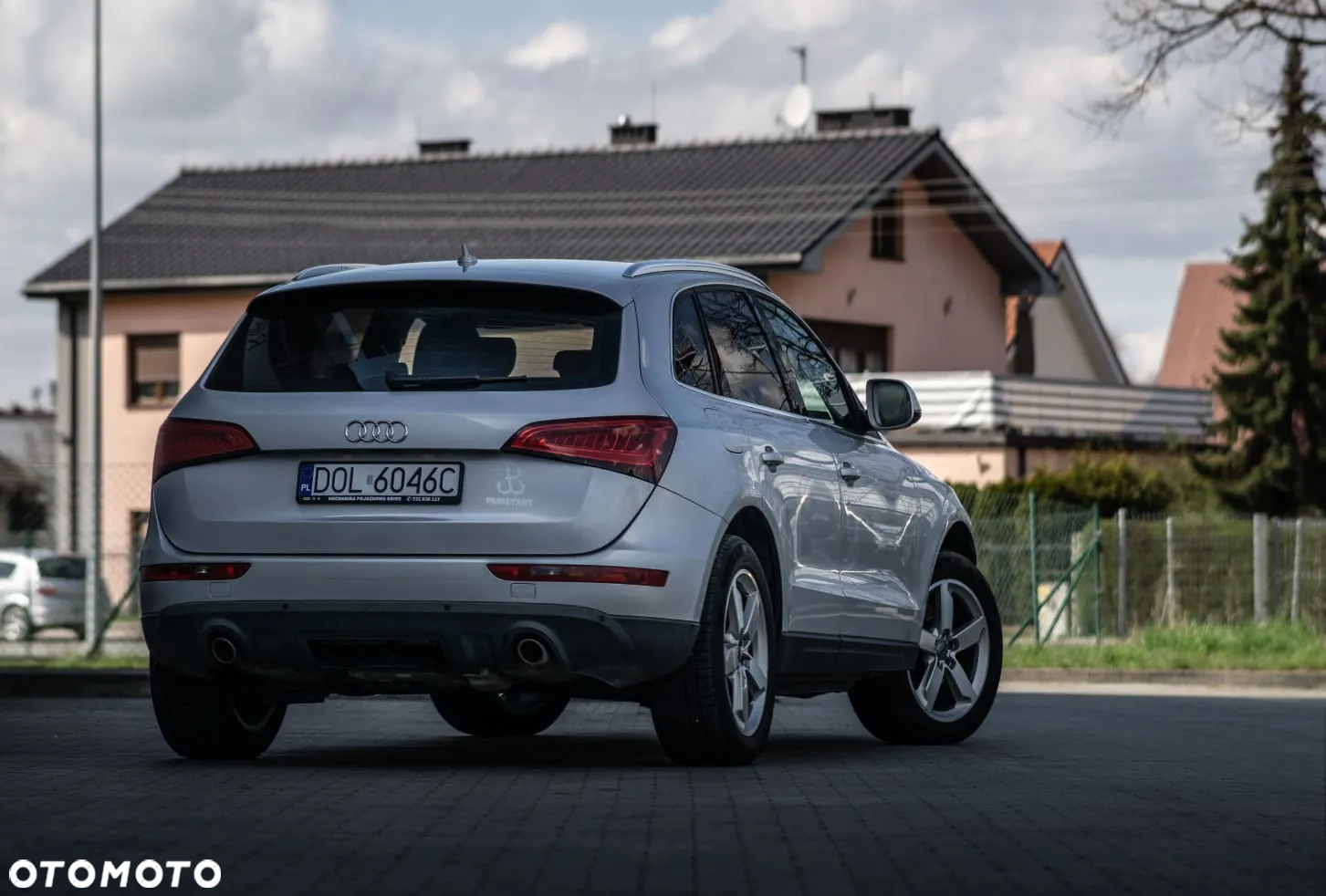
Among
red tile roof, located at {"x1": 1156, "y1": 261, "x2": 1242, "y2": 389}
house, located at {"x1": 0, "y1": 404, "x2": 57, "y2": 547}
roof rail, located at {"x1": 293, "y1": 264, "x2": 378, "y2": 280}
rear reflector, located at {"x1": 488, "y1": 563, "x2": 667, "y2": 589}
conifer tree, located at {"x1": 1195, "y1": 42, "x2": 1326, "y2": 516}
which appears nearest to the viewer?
rear reflector, located at {"x1": 488, "y1": 563, "x2": 667, "y2": 589}

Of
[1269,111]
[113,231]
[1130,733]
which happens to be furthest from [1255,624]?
[113,231]

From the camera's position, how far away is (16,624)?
98.0 ft

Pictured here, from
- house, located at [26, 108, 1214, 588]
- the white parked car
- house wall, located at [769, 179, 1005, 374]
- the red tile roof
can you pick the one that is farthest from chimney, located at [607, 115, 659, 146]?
the red tile roof

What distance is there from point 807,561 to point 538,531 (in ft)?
5.29

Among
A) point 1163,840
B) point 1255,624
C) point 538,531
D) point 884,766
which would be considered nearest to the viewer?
point 1163,840

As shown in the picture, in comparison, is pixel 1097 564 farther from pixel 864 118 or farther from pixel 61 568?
pixel 864 118

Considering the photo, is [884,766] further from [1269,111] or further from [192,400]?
[1269,111]

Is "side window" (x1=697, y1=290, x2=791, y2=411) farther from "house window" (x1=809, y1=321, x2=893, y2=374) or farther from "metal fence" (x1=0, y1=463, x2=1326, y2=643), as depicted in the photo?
"house window" (x1=809, y1=321, x2=893, y2=374)

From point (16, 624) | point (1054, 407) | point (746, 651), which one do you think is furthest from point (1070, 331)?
point (746, 651)

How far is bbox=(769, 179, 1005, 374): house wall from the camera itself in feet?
145

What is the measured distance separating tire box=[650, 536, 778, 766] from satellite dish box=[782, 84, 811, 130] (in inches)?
1660

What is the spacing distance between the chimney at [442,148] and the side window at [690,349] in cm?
4297

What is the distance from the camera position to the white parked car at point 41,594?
27031 millimetres

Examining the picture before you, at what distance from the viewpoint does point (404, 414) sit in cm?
855
